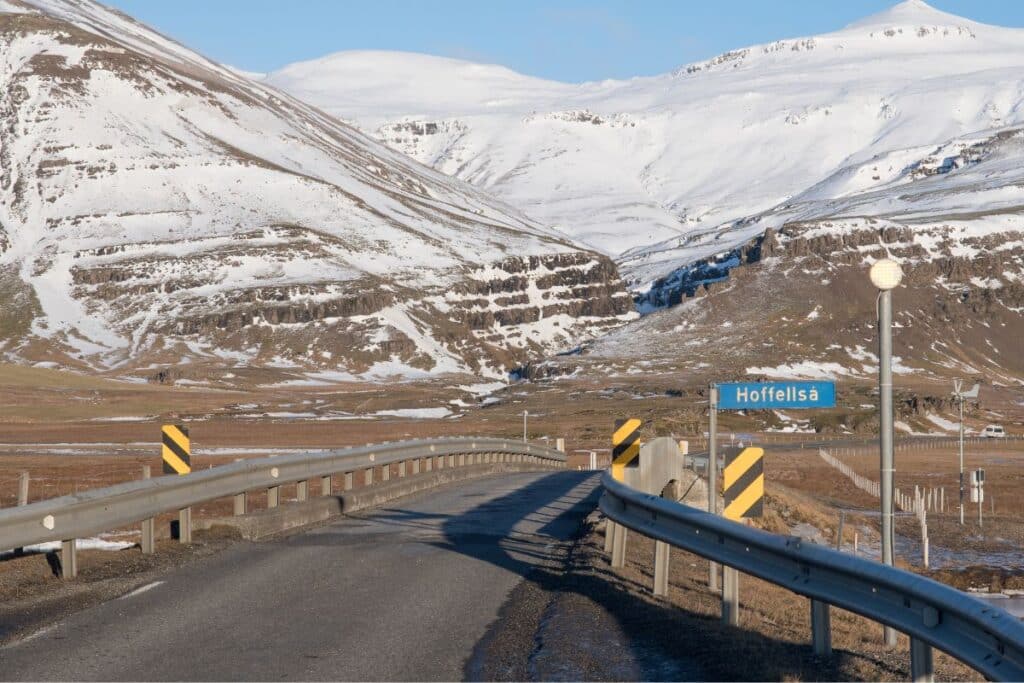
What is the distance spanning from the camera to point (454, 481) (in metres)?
39.7

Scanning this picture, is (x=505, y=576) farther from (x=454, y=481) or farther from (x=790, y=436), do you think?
(x=790, y=436)

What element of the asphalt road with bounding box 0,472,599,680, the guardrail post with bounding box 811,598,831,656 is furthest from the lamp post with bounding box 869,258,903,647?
the asphalt road with bounding box 0,472,599,680

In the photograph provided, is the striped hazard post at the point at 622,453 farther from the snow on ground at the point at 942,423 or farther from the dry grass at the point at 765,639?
the snow on ground at the point at 942,423

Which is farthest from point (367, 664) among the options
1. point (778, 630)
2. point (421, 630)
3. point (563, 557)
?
point (563, 557)

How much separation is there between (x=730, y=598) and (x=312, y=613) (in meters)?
4.12

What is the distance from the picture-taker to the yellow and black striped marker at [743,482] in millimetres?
16766

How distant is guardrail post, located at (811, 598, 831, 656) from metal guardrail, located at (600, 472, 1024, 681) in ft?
1.08

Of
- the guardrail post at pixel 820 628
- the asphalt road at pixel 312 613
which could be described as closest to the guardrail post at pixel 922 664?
the guardrail post at pixel 820 628

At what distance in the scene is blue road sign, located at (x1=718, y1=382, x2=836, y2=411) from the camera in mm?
16781

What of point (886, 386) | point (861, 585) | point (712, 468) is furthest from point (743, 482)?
point (861, 585)

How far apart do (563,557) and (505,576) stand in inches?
99.8

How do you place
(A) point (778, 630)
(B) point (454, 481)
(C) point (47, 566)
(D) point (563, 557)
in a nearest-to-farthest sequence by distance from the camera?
1. (A) point (778, 630)
2. (C) point (47, 566)
3. (D) point (563, 557)
4. (B) point (454, 481)

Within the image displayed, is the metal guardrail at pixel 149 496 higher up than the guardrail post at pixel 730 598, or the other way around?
the metal guardrail at pixel 149 496

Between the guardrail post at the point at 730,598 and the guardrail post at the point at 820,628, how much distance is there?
1555 millimetres
